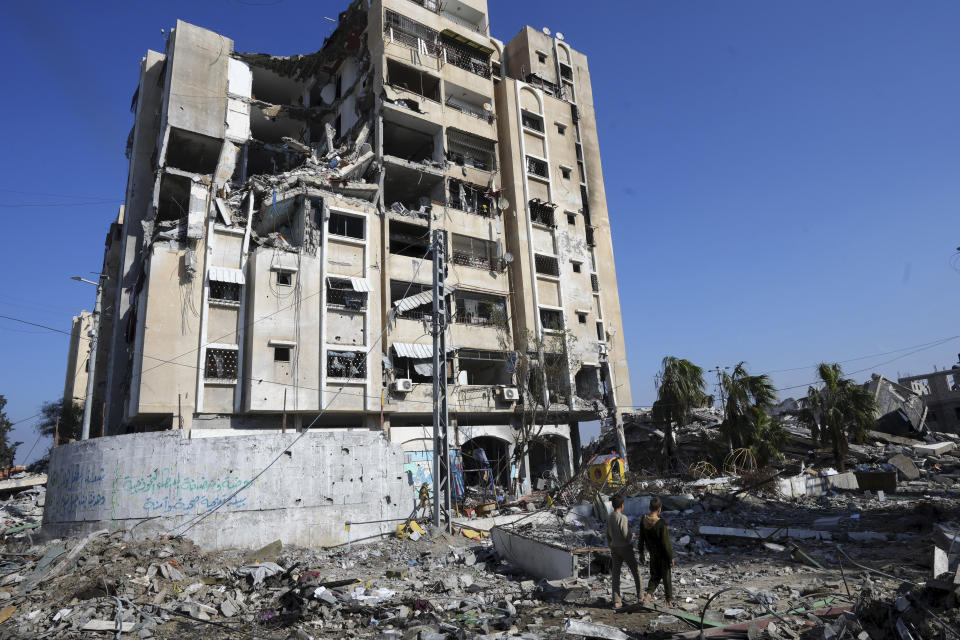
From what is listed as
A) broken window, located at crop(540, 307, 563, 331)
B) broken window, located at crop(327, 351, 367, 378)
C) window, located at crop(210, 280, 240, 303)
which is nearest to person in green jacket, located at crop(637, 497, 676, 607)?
broken window, located at crop(327, 351, 367, 378)

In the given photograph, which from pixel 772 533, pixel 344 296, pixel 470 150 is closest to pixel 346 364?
pixel 344 296

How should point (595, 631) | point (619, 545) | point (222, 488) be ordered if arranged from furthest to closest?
1. point (222, 488)
2. point (619, 545)
3. point (595, 631)

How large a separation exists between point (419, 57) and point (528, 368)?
18.3m

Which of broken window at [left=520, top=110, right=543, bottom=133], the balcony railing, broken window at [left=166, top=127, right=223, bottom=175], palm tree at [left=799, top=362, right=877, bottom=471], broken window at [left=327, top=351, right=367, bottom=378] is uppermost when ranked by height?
broken window at [left=520, top=110, right=543, bottom=133]

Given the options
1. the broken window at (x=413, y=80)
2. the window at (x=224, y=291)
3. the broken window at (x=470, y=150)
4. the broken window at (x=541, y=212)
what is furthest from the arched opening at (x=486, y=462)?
the broken window at (x=413, y=80)

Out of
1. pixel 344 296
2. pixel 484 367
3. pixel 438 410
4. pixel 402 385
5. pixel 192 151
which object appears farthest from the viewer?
pixel 484 367

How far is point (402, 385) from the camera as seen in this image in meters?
24.9

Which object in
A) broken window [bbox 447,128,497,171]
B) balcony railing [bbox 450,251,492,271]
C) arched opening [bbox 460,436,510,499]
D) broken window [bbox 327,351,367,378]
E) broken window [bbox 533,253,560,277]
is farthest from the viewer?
broken window [bbox 533,253,560,277]

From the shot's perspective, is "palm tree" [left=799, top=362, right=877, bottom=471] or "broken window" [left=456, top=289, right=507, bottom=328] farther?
"broken window" [left=456, top=289, right=507, bottom=328]

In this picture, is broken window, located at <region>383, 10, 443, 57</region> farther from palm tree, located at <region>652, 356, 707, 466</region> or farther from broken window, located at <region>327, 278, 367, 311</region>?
palm tree, located at <region>652, 356, 707, 466</region>

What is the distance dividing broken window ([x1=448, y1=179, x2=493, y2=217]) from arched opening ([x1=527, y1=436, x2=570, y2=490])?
520 inches

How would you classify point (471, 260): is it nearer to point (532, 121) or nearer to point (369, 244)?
point (369, 244)

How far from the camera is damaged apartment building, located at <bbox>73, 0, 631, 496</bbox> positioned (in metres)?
23.2

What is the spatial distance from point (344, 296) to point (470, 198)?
34.9ft
